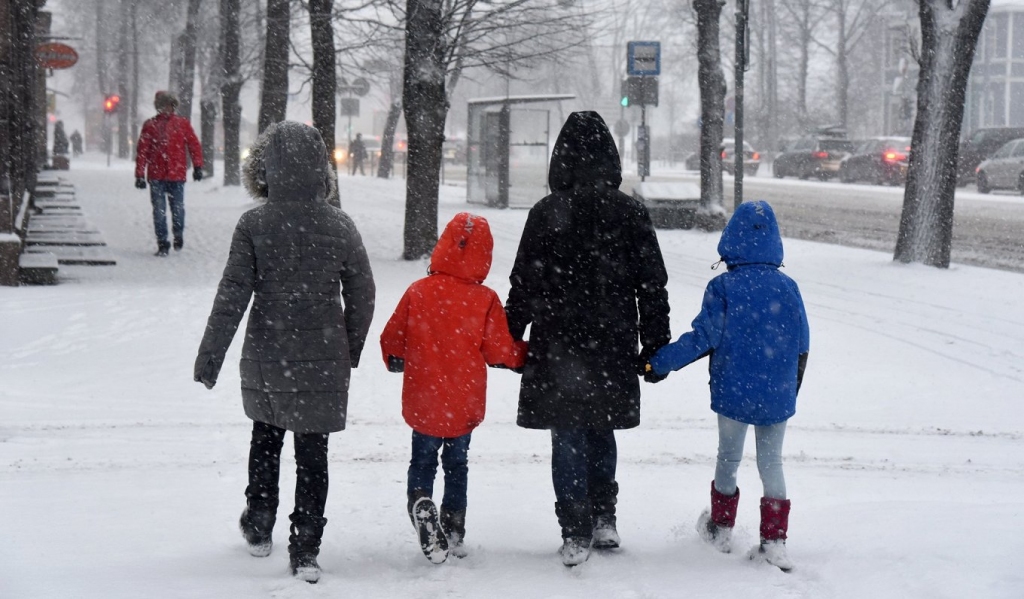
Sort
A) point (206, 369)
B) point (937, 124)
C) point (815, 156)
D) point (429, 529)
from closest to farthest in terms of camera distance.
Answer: point (206, 369) < point (429, 529) < point (937, 124) < point (815, 156)

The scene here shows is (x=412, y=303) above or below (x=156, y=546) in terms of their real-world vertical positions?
above

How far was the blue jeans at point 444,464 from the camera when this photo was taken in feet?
14.7

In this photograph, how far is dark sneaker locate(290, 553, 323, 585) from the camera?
4199 millimetres

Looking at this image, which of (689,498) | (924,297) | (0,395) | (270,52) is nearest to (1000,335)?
(924,297)

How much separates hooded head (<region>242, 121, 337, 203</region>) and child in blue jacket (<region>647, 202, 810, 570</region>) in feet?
4.74

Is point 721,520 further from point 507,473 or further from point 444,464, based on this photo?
point 507,473

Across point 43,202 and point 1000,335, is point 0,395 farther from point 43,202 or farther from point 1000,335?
point 43,202

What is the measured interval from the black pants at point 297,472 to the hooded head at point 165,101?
8.99m

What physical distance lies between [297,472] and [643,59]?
1460 centimetres

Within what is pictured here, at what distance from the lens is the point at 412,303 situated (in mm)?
4449

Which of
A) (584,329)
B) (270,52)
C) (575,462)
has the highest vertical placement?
(270,52)

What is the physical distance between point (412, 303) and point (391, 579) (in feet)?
3.36

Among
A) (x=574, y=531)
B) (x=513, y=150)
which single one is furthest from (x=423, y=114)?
(x=513, y=150)

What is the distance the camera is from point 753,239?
14.7 ft
